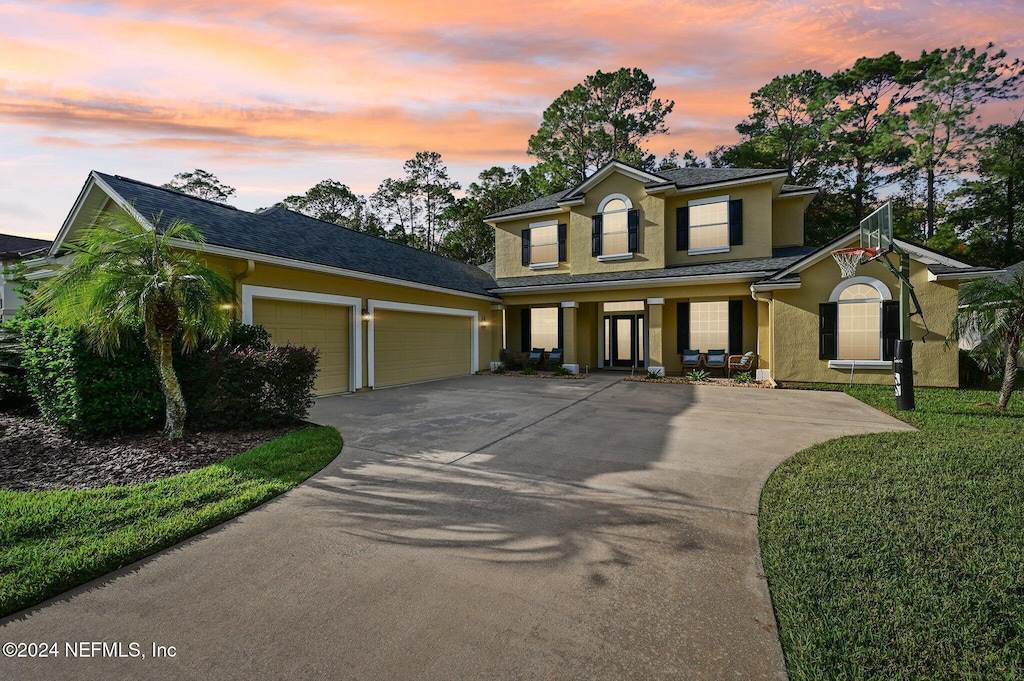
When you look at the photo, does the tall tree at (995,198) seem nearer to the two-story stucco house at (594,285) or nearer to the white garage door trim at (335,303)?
the two-story stucco house at (594,285)

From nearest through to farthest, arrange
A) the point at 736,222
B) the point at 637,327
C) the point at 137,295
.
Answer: the point at 137,295, the point at 736,222, the point at 637,327

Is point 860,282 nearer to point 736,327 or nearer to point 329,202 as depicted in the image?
point 736,327

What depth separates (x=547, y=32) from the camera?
7176 mm

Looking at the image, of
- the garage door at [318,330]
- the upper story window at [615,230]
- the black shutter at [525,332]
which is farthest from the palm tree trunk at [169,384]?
the upper story window at [615,230]

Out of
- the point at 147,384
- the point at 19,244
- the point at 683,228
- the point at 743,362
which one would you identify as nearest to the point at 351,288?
the point at 147,384

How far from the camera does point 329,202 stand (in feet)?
120

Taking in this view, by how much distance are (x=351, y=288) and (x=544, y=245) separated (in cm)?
879

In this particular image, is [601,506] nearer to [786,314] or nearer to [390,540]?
[390,540]

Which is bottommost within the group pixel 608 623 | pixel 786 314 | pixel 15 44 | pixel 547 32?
pixel 608 623

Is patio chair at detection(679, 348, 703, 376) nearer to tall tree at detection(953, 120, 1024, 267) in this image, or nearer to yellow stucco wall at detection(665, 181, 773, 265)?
yellow stucco wall at detection(665, 181, 773, 265)

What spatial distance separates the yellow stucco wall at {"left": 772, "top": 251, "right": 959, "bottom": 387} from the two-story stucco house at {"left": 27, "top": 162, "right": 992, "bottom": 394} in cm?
3

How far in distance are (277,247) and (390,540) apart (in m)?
8.55

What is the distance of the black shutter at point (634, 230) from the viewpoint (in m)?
15.3

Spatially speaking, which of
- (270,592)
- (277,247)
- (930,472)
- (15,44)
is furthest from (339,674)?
(277,247)
